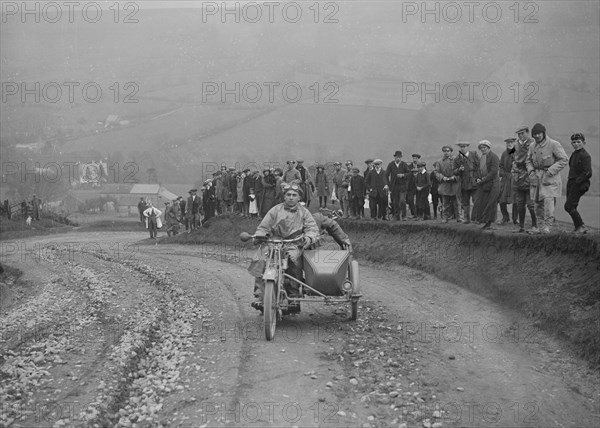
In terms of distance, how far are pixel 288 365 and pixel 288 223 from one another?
329cm

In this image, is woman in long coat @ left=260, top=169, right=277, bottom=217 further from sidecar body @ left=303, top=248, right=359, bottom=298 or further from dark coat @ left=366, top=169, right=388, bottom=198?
sidecar body @ left=303, top=248, right=359, bottom=298

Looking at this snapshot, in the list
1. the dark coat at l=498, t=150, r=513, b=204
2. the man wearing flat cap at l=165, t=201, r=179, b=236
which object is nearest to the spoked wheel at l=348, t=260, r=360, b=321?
the dark coat at l=498, t=150, r=513, b=204

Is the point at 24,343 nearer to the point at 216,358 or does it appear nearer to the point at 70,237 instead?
the point at 216,358

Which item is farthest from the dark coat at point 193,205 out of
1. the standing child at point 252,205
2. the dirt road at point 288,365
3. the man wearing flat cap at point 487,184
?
the man wearing flat cap at point 487,184

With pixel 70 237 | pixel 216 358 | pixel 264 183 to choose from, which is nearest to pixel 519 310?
pixel 216 358

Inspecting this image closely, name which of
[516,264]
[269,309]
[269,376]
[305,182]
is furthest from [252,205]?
[269,376]

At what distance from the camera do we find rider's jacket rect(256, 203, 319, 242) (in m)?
11.1

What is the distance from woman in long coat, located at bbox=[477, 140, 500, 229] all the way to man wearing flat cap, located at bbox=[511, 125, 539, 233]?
2.00m

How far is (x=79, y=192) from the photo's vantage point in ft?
213

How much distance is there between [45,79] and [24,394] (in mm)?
87890

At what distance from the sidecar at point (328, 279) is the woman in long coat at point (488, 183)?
643cm

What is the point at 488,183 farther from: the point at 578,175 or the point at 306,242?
the point at 306,242

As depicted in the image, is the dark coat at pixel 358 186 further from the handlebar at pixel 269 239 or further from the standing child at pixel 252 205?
the handlebar at pixel 269 239

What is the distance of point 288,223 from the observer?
36.7 feet
